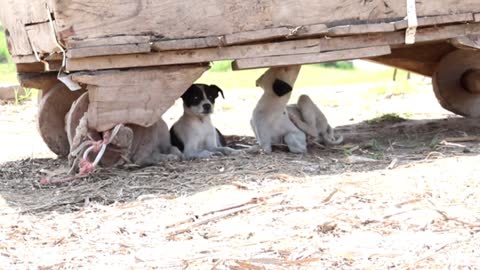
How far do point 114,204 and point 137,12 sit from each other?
143cm

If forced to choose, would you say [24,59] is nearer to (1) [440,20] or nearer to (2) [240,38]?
(2) [240,38]

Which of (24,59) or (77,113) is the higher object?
(24,59)

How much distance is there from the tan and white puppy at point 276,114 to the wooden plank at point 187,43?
1.49 metres

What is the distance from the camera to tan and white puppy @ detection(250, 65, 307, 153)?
317 inches

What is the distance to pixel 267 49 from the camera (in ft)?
22.5

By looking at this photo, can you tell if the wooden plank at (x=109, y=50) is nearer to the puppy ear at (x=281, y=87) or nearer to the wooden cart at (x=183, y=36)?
the wooden cart at (x=183, y=36)

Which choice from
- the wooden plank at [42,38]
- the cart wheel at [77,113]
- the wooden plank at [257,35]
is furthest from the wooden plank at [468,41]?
the wooden plank at [42,38]

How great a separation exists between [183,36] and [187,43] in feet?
0.23

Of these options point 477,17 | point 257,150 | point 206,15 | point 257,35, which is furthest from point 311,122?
point 206,15

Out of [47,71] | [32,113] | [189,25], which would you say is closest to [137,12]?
[189,25]

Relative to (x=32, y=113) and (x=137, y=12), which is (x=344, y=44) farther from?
(x=32, y=113)

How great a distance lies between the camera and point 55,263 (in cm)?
471

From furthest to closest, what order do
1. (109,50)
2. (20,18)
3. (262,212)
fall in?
(20,18)
(109,50)
(262,212)

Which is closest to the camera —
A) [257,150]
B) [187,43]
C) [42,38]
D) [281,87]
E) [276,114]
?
[187,43]
